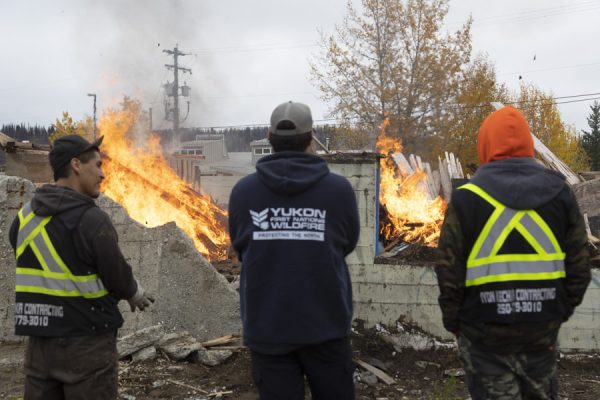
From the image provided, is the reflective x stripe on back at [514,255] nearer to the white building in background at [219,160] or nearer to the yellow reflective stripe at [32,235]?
the yellow reflective stripe at [32,235]

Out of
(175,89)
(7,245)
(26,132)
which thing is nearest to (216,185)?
(175,89)

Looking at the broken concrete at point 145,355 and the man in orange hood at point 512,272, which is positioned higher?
the man in orange hood at point 512,272

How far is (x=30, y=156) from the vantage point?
9.38m

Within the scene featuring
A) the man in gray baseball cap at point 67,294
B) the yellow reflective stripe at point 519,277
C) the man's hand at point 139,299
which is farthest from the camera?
the man's hand at point 139,299

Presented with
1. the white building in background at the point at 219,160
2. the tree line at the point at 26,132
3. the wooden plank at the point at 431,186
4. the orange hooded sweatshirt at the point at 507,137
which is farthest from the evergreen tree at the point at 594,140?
the tree line at the point at 26,132

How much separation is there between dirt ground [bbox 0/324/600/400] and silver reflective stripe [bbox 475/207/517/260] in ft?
8.39

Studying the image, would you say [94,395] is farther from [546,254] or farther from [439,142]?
[439,142]

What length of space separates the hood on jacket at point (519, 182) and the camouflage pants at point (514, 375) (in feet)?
2.52

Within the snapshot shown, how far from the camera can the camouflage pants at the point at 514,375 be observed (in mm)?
2838

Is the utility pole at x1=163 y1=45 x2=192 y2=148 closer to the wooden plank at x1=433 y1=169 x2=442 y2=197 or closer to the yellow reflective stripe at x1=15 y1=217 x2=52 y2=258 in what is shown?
the wooden plank at x1=433 y1=169 x2=442 y2=197

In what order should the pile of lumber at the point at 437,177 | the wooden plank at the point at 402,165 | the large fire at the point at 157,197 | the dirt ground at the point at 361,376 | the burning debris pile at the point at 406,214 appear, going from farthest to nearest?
the wooden plank at the point at 402,165 < the pile of lumber at the point at 437,177 < the large fire at the point at 157,197 < the burning debris pile at the point at 406,214 < the dirt ground at the point at 361,376

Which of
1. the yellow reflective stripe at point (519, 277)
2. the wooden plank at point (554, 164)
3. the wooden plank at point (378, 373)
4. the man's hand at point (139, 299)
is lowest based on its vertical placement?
the wooden plank at point (378, 373)

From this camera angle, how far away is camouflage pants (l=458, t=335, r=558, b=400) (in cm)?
284

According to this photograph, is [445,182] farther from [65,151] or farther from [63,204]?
[63,204]
